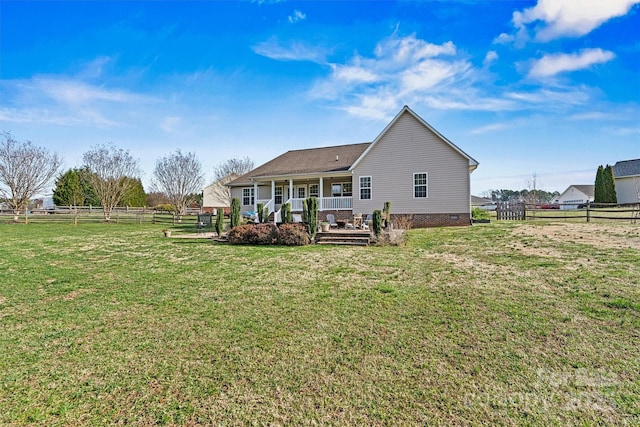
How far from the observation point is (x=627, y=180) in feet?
121

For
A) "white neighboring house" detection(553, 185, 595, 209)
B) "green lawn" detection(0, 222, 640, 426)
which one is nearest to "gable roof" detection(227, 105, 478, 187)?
"green lawn" detection(0, 222, 640, 426)

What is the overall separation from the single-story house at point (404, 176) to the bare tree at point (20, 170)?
2465 centimetres

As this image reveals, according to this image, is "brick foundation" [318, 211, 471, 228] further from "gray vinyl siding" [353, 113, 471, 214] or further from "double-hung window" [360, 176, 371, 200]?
"double-hung window" [360, 176, 371, 200]

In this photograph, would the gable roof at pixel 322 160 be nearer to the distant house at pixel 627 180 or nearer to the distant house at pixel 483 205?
the distant house at pixel 483 205

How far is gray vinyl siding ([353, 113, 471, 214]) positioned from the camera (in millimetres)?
18250

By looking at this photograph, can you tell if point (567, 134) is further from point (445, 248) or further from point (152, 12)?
point (152, 12)

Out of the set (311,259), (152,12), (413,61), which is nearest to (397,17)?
(413,61)

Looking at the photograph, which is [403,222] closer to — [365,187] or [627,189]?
[365,187]

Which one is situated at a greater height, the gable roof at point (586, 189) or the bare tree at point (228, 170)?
the bare tree at point (228, 170)

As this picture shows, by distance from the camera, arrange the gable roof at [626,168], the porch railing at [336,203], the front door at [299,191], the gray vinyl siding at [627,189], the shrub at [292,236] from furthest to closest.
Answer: the gable roof at [626,168], the gray vinyl siding at [627,189], the front door at [299,191], the porch railing at [336,203], the shrub at [292,236]

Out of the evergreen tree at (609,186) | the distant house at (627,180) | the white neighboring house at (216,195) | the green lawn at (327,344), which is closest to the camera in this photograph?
the green lawn at (327,344)

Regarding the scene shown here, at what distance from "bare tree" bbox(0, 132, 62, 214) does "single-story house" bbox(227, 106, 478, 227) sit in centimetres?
2465

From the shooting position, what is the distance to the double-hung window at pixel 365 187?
65.5 feet

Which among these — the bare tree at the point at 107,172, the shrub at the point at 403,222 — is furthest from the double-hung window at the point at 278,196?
the bare tree at the point at 107,172
